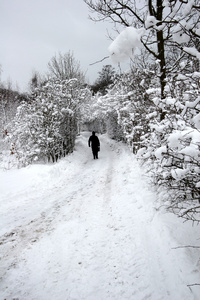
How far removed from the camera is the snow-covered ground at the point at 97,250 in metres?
2.26

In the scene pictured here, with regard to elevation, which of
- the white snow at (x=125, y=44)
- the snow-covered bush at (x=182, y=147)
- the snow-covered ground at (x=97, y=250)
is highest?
the white snow at (x=125, y=44)

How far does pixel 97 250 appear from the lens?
3.04m

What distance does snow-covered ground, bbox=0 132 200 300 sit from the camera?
2.26 m

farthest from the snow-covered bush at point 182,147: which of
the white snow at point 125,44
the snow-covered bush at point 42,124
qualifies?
the snow-covered bush at point 42,124

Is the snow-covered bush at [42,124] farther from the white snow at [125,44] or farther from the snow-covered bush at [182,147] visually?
the white snow at [125,44]

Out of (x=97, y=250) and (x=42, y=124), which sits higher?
(x=42, y=124)

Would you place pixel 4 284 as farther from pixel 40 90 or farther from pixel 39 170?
pixel 40 90

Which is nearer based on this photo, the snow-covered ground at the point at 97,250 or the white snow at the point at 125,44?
the white snow at the point at 125,44

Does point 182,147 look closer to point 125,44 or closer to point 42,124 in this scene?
point 125,44

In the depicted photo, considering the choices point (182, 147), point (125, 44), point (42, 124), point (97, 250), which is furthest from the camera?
point (42, 124)

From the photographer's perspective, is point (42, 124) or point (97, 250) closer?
point (97, 250)

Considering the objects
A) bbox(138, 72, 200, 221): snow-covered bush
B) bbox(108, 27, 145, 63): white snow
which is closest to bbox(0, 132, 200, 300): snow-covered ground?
bbox(138, 72, 200, 221): snow-covered bush

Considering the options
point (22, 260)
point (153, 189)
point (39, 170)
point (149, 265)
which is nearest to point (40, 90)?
point (39, 170)

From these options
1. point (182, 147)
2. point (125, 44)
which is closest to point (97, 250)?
point (182, 147)
